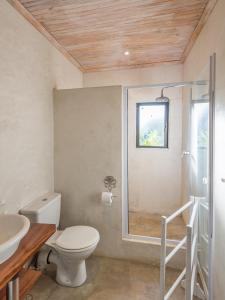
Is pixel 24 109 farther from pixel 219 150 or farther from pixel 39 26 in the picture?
pixel 219 150

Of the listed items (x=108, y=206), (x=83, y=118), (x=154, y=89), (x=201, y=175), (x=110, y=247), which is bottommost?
(x=110, y=247)

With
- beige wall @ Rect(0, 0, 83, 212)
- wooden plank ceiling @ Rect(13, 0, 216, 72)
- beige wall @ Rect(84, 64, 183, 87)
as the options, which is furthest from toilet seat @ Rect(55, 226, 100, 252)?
beige wall @ Rect(84, 64, 183, 87)

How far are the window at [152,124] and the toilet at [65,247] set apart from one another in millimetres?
1611

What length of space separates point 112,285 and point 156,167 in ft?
5.54

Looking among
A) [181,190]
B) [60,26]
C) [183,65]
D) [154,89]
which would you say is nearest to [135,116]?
[154,89]

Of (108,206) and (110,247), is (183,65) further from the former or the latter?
(110,247)

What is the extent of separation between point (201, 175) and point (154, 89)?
5.27ft

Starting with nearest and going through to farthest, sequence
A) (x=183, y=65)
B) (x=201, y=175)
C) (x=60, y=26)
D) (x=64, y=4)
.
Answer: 1. (x=64, y=4)
2. (x=201, y=175)
3. (x=60, y=26)
4. (x=183, y=65)

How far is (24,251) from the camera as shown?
1.11 metres

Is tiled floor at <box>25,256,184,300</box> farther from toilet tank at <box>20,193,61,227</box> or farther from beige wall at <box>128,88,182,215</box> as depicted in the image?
beige wall at <box>128,88,182,215</box>

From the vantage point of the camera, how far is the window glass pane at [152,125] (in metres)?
2.93

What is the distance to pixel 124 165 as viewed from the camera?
A: 2242mm

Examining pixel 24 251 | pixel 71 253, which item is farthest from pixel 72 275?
pixel 24 251

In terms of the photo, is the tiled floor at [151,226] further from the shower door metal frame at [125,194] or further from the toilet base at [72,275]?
the toilet base at [72,275]
